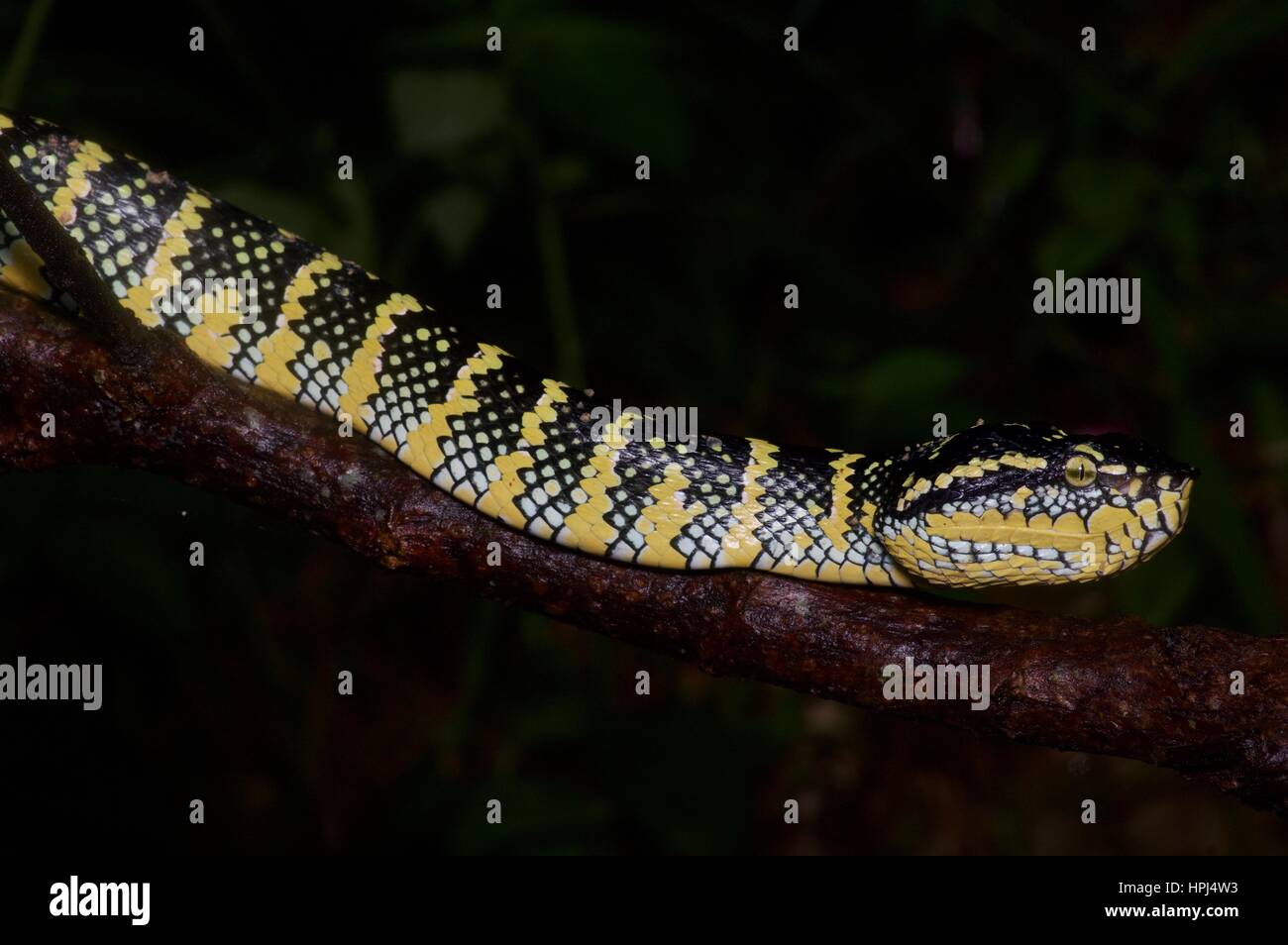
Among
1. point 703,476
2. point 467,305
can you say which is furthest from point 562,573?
point 467,305

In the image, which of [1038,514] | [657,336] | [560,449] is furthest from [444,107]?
[1038,514]

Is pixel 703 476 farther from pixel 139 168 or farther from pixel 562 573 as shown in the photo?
pixel 139 168

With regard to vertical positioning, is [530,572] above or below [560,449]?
below

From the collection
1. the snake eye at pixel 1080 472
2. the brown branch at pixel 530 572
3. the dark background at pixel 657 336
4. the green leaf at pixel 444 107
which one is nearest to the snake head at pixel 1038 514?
the snake eye at pixel 1080 472

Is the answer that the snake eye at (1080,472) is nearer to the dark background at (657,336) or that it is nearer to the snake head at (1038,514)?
the snake head at (1038,514)

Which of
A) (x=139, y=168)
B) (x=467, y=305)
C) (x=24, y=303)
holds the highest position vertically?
(x=467, y=305)

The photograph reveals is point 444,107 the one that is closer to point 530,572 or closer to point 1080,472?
point 530,572

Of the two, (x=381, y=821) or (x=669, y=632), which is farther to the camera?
(x=381, y=821)

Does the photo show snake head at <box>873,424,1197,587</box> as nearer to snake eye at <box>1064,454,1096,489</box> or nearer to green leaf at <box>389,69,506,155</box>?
snake eye at <box>1064,454,1096,489</box>
